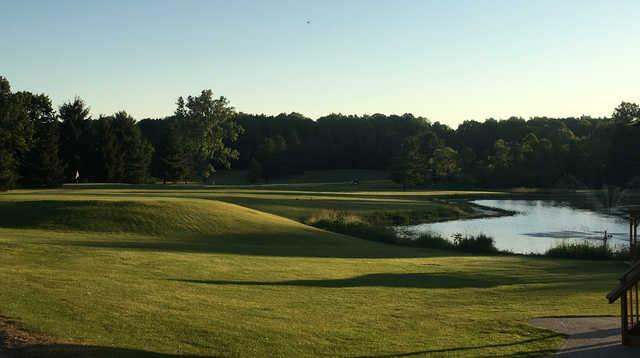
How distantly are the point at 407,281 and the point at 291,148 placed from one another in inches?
5615

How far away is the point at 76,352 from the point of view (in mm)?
9703

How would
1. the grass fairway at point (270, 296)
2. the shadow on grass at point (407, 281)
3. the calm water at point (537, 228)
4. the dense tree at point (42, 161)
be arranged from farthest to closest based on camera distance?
the dense tree at point (42, 161) → the calm water at point (537, 228) → the shadow on grass at point (407, 281) → the grass fairway at point (270, 296)

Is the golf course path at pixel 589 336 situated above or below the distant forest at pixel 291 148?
below

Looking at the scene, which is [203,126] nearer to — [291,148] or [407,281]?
[291,148]

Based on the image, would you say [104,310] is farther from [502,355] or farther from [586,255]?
[586,255]

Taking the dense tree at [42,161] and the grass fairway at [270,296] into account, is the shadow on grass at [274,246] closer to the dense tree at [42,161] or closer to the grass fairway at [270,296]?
the grass fairway at [270,296]

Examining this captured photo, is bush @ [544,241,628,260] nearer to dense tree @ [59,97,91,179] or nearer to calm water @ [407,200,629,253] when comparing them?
calm water @ [407,200,629,253]

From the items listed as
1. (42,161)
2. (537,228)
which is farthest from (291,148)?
(537,228)

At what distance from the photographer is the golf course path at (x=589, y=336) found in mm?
11102

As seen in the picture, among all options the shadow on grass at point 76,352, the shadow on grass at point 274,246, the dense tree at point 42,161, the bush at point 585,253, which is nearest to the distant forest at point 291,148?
the dense tree at point 42,161

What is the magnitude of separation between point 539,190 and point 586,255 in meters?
92.4

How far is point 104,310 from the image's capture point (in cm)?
1246

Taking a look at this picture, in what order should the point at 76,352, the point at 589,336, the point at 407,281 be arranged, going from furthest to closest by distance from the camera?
the point at 407,281, the point at 589,336, the point at 76,352

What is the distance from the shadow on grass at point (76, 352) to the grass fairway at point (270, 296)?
1.4 inches
